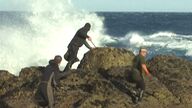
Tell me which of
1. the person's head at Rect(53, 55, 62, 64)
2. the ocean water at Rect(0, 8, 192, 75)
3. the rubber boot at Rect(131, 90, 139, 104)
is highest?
the ocean water at Rect(0, 8, 192, 75)

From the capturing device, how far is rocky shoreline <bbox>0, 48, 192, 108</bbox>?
14102mm

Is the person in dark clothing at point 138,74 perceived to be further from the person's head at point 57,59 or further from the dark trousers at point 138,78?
the person's head at point 57,59

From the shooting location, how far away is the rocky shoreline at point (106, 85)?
46.3 feet

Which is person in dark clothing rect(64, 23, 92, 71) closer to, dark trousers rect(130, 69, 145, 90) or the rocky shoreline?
the rocky shoreline

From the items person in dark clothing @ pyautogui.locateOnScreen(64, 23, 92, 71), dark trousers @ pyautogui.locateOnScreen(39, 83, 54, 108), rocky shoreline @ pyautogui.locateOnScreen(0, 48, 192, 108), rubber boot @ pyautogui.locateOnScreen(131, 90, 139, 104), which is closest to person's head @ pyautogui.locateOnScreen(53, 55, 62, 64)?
dark trousers @ pyautogui.locateOnScreen(39, 83, 54, 108)

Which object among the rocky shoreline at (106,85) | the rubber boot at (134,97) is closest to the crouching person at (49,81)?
the rocky shoreline at (106,85)

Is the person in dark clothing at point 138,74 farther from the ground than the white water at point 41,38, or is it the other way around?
the white water at point 41,38

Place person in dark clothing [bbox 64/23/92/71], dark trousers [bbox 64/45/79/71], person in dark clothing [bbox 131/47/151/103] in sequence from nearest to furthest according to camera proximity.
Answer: person in dark clothing [bbox 131/47/151/103] < person in dark clothing [bbox 64/23/92/71] < dark trousers [bbox 64/45/79/71]

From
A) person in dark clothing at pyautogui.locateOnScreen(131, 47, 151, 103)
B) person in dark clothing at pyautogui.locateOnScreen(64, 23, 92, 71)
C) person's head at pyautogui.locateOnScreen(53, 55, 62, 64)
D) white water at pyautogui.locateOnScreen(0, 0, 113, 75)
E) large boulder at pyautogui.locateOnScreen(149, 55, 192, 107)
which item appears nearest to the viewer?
person's head at pyautogui.locateOnScreen(53, 55, 62, 64)

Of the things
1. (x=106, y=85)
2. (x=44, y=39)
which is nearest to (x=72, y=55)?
(x=106, y=85)

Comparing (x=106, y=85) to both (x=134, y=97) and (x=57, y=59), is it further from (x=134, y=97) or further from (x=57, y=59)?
(x=57, y=59)

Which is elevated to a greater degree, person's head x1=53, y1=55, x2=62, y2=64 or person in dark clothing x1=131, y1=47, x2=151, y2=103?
person's head x1=53, y1=55, x2=62, y2=64

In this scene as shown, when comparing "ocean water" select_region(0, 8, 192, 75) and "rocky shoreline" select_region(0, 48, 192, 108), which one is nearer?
"rocky shoreline" select_region(0, 48, 192, 108)

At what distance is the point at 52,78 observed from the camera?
45.9ft
